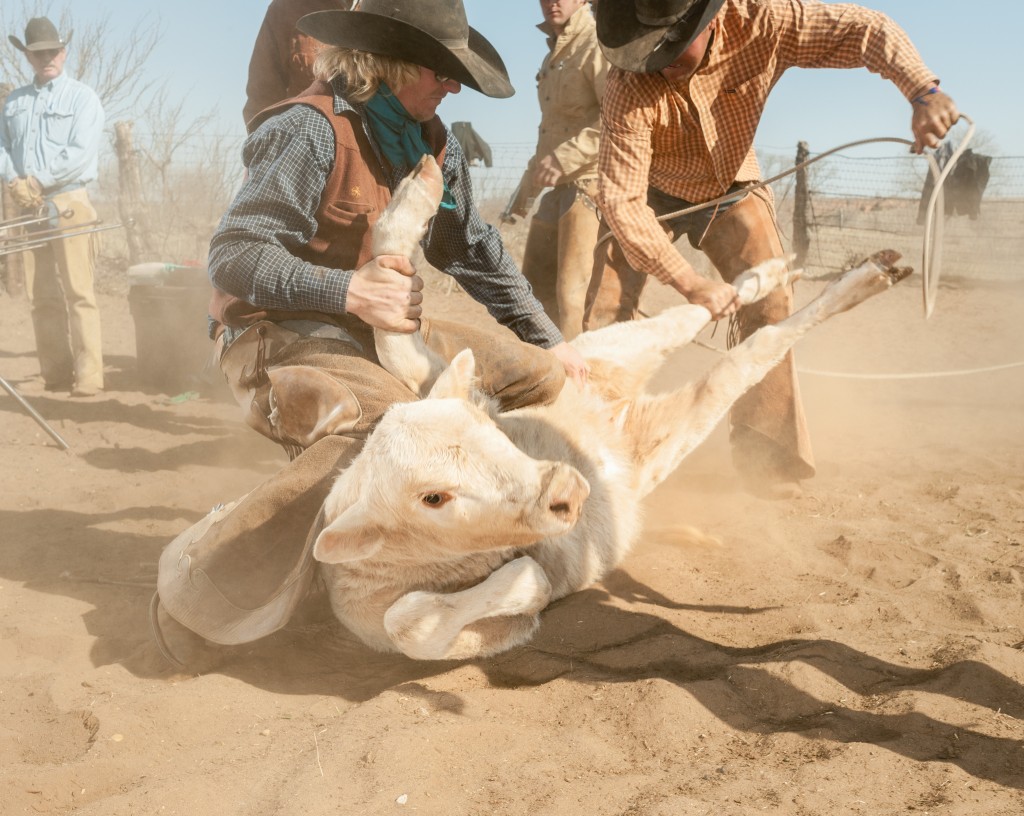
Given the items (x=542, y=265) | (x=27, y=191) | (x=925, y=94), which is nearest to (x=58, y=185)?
(x=27, y=191)

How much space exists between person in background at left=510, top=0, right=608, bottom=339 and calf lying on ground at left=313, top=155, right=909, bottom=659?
1380 millimetres

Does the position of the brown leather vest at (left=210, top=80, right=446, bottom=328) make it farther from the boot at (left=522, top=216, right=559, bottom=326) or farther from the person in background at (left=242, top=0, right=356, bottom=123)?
the boot at (left=522, top=216, right=559, bottom=326)

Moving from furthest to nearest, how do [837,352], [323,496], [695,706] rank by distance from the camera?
[837,352]
[323,496]
[695,706]

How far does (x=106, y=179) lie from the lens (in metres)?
18.0

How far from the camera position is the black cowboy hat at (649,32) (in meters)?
3.56

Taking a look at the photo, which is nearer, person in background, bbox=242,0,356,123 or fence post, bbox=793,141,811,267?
person in background, bbox=242,0,356,123

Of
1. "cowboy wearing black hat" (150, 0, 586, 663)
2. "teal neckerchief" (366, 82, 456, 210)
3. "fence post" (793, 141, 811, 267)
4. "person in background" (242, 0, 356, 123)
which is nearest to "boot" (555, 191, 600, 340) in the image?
"person in background" (242, 0, 356, 123)

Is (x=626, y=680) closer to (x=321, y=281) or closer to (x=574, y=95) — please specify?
(x=321, y=281)

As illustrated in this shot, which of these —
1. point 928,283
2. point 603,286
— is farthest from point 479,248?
point 928,283

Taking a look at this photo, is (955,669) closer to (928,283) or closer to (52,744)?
(928,283)

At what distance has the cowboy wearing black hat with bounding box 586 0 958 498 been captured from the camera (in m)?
3.61

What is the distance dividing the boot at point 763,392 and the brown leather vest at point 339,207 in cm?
185

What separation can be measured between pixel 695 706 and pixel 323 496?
4.75 feet

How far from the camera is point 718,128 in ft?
13.5
